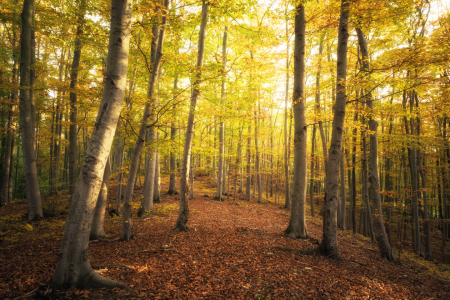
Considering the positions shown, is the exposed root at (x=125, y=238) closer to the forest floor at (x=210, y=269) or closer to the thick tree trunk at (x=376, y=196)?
the forest floor at (x=210, y=269)

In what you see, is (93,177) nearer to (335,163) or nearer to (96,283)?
(96,283)

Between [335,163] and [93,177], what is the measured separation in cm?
540

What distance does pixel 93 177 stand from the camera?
8.41ft

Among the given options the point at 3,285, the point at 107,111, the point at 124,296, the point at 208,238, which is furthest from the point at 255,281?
the point at 3,285

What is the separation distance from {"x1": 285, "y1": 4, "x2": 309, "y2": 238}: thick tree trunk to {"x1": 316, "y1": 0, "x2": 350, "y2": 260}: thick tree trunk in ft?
3.48

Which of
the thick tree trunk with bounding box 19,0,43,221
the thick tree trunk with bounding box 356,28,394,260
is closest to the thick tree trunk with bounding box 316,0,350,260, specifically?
the thick tree trunk with bounding box 356,28,394,260

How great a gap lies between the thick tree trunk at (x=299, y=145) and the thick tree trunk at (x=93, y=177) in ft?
16.9

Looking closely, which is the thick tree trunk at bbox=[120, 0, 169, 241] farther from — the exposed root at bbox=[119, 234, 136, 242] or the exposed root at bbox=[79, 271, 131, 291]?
the exposed root at bbox=[79, 271, 131, 291]

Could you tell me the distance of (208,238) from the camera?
226 inches

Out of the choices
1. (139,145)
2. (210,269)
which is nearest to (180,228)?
(210,269)

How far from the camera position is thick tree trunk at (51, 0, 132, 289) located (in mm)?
2486

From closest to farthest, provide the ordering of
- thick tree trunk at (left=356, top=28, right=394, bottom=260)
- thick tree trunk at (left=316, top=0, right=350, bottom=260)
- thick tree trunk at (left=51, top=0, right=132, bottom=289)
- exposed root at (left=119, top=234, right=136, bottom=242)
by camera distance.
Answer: thick tree trunk at (left=51, top=0, right=132, bottom=289) < thick tree trunk at (left=316, top=0, right=350, bottom=260) < exposed root at (left=119, top=234, right=136, bottom=242) < thick tree trunk at (left=356, top=28, right=394, bottom=260)

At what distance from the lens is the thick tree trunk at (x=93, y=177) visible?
2.49 metres

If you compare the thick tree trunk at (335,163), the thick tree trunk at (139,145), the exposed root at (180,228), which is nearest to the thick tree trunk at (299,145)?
the thick tree trunk at (335,163)
